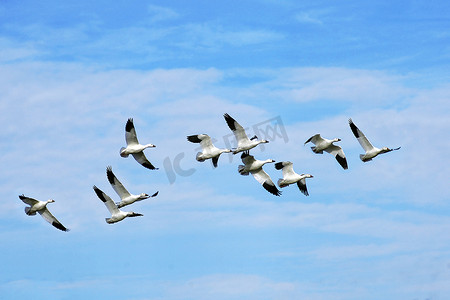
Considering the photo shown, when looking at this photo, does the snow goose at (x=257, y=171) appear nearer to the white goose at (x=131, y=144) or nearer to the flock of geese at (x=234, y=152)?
the flock of geese at (x=234, y=152)

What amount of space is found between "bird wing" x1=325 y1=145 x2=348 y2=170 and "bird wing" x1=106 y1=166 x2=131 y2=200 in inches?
364

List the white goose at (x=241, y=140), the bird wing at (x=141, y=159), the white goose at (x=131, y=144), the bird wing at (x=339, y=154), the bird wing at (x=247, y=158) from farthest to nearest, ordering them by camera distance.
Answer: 1. the bird wing at (x=339, y=154)
2. the bird wing at (x=141, y=159)
3. the bird wing at (x=247, y=158)
4. the white goose at (x=131, y=144)
5. the white goose at (x=241, y=140)

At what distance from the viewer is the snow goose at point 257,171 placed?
4266cm

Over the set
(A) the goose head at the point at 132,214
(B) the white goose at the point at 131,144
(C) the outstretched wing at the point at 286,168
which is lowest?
(A) the goose head at the point at 132,214

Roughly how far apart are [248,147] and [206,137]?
6.05ft

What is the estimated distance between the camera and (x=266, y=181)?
43.6 m

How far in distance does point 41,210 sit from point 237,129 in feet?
33.1

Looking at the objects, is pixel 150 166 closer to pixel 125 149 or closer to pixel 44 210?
pixel 125 149

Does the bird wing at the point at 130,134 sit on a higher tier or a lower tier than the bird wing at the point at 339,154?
higher

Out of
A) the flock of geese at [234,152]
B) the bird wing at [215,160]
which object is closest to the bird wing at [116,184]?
the flock of geese at [234,152]

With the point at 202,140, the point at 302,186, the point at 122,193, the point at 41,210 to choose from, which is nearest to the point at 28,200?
the point at 41,210

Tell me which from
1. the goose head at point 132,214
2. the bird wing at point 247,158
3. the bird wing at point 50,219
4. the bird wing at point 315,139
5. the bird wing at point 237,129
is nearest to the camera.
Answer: the bird wing at point 237,129

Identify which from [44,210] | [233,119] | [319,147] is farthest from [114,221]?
[319,147]

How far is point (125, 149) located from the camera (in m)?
41.8
